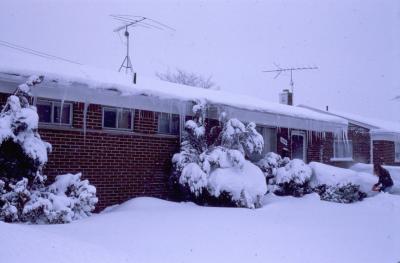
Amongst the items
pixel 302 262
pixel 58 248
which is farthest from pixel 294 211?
pixel 58 248

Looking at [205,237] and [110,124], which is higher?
[110,124]

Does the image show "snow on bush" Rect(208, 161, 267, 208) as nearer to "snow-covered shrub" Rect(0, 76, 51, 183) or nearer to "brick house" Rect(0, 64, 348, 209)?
"brick house" Rect(0, 64, 348, 209)

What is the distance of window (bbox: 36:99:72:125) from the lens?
27.5ft

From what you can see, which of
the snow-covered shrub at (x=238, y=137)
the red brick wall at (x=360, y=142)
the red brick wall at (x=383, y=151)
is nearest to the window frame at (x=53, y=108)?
the snow-covered shrub at (x=238, y=137)

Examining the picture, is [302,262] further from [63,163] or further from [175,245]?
[63,163]

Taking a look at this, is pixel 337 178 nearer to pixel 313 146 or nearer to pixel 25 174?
pixel 313 146

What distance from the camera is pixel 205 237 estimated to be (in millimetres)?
6355

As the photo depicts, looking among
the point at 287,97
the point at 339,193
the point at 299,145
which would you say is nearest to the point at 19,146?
the point at 339,193

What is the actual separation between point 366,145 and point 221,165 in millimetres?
12115

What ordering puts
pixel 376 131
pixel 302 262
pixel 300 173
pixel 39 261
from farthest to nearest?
pixel 376 131
pixel 300 173
pixel 302 262
pixel 39 261

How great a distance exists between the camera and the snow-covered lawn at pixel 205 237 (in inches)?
187

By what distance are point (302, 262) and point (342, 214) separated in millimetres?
3976

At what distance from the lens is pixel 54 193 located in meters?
7.43

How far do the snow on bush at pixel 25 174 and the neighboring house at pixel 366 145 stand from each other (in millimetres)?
12811
